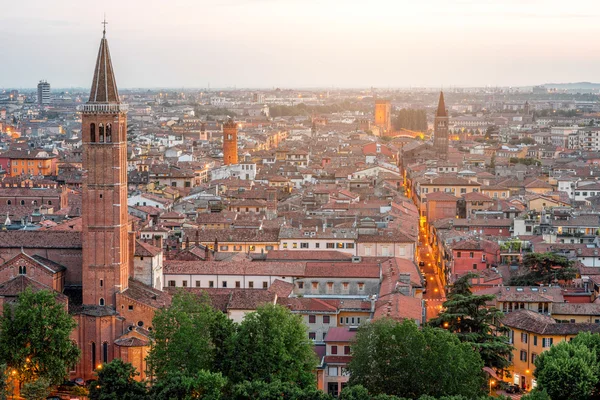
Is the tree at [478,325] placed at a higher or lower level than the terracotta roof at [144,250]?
lower

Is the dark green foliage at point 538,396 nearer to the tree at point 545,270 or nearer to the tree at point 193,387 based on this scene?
the tree at point 193,387

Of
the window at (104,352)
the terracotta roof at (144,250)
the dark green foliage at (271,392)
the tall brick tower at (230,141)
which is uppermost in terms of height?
the tall brick tower at (230,141)

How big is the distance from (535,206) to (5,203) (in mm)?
36227

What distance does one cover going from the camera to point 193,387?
86.6ft

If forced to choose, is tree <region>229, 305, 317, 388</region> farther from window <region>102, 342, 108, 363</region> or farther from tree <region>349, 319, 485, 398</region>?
window <region>102, 342, 108, 363</region>

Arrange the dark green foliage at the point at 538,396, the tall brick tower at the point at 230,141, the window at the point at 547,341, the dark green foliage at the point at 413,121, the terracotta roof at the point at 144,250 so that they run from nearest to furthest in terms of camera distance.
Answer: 1. the dark green foliage at the point at 538,396
2. the window at the point at 547,341
3. the terracotta roof at the point at 144,250
4. the tall brick tower at the point at 230,141
5. the dark green foliage at the point at 413,121

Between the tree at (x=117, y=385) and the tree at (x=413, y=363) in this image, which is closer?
the tree at (x=117, y=385)

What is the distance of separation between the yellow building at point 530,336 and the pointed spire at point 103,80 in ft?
54.7

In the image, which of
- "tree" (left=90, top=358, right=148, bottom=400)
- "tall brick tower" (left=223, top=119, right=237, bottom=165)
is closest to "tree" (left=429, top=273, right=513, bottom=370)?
"tree" (left=90, top=358, right=148, bottom=400)

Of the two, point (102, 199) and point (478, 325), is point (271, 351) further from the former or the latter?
point (102, 199)

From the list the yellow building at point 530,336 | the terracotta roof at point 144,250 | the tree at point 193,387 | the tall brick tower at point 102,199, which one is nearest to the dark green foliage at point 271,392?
the tree at point 193,387

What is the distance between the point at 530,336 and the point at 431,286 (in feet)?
49.7

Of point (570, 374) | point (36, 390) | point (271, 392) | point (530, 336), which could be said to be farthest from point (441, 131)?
point (36, 390)

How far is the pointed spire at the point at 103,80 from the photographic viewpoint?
3447 cm
